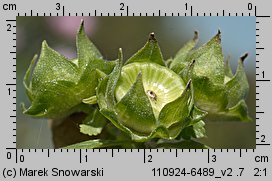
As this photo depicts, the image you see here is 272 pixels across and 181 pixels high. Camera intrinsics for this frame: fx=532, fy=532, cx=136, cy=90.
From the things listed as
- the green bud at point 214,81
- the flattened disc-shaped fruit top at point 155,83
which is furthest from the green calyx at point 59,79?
the green bud at point 214,81

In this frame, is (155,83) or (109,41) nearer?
(155,83)

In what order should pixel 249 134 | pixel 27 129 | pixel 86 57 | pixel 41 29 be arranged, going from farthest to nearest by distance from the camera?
pixel 249 134
pixel 41 29
pixel 27 129
pixel 86 57

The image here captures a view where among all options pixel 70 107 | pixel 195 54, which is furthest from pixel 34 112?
pixel 195 54

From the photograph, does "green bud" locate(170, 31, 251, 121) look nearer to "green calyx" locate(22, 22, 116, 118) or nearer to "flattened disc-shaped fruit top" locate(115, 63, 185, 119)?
"flattened disc-shaped fruit top" locate(115, 63, 185, 119)

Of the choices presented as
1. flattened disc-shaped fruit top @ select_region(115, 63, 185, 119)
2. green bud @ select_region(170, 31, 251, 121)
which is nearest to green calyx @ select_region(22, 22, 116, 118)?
flattened disc-shaped fruit top @ select_region(115, 63, 185, 119)

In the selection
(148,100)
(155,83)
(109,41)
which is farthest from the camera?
(109,41)

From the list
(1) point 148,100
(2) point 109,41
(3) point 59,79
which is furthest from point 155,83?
(2) point 109,41

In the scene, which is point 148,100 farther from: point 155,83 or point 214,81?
point 214,81

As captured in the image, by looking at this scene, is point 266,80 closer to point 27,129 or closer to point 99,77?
point 99,77
